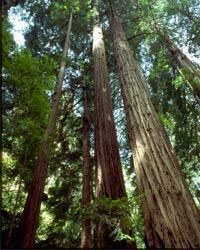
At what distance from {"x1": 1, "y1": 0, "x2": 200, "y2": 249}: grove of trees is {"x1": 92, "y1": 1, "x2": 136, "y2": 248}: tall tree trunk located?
0.07ft

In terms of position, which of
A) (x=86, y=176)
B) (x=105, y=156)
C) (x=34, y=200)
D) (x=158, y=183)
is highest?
(x=86, y=176)

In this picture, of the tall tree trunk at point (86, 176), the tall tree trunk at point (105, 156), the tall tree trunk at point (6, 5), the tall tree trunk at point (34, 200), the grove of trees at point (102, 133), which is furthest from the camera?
the tall tree trunk at point (86, 176)

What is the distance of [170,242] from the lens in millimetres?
3508

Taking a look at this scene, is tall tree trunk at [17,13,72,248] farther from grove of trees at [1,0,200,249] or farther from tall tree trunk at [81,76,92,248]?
tall tree trunk at [81,76,92,248]

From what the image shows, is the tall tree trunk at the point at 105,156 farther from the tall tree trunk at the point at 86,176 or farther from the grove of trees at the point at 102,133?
the tall tree trunk at the point at 86,176

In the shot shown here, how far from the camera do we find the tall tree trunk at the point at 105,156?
14.7 ft

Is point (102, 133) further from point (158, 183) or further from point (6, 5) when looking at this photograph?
point (6, 5)

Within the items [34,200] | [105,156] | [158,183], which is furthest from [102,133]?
[158,183]

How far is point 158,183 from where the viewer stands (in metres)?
4.20

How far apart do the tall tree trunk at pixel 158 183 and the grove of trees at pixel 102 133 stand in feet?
0.04

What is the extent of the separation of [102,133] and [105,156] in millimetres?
628

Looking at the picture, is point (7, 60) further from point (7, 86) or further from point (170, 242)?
point (170, 242)

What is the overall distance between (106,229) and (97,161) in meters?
1.82

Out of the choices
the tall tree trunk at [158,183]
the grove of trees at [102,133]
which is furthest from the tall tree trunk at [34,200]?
the tall tree trunk at [158,183]
